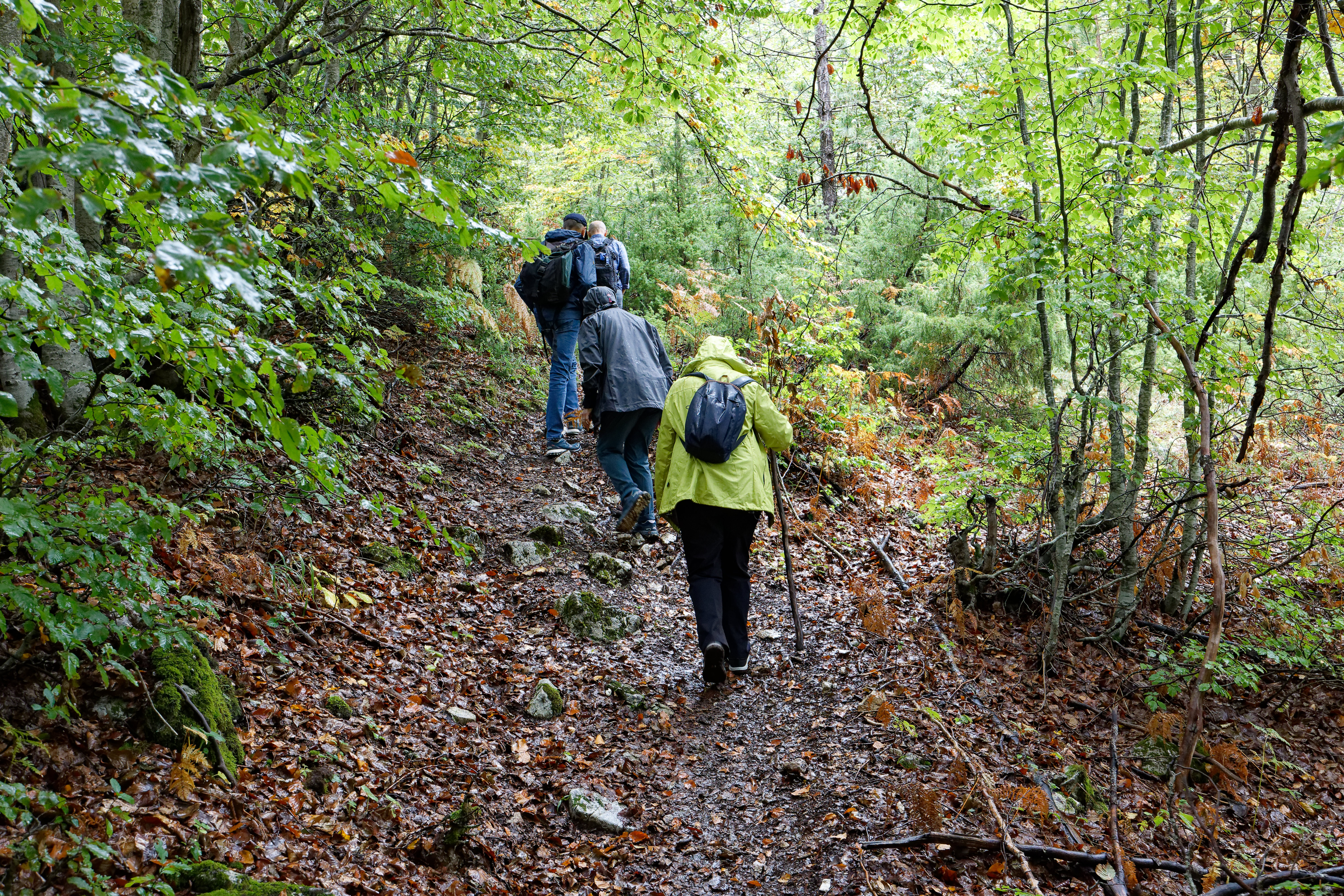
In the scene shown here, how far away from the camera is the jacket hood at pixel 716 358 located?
Answer: 5109 mm

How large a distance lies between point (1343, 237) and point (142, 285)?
1590cm

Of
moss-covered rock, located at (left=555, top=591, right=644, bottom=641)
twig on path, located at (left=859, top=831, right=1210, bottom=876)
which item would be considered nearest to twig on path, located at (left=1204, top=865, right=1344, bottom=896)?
twig on path, located at (left=859, top=831, right=1210, bottom=876)

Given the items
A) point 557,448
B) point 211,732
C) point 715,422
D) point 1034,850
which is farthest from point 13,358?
point 557,448

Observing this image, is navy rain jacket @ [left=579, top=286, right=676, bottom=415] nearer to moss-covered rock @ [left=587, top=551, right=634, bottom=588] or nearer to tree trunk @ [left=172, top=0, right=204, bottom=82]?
moss-covered rock @ [left=587, top=551, right=634, bottom=588]

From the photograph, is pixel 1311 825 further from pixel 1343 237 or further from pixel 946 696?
pixel 1343 237

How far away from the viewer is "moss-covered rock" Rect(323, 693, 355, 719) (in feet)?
12.9

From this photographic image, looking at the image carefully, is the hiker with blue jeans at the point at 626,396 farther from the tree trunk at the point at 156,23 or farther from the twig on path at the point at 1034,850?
the twig on path at the point at 1034,850

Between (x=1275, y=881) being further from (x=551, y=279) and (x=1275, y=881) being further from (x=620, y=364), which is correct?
(x=551, y=279)

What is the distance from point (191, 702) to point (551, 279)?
6.03 m

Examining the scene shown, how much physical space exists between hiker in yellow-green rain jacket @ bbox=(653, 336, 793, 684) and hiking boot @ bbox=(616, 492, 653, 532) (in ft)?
6.53

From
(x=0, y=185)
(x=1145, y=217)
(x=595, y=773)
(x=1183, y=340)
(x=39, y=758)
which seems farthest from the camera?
(x=1183, y=340)

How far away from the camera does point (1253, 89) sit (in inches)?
433

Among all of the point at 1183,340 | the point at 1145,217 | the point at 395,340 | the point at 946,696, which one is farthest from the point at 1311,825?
the point at 395,340

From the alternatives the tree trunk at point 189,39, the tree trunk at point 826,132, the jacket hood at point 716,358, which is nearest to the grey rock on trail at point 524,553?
the jacket hood at point 716,358
